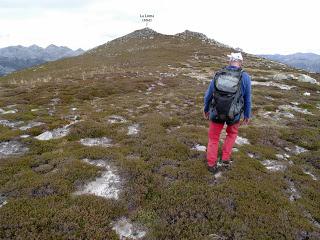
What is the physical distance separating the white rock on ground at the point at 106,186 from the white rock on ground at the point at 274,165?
7204 millimetres

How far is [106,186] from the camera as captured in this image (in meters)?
11.2

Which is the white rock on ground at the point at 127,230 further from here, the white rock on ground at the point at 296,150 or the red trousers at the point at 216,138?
the white rock on ground at the point at 296,150

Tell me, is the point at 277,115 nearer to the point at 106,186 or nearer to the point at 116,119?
the point at 116,119

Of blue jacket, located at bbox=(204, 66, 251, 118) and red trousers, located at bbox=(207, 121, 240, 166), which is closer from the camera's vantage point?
blue jacket, located at bbox=(204, 66, 251, 118)

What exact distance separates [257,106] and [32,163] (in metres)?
20.7

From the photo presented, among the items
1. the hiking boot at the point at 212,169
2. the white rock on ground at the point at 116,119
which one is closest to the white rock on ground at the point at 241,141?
the hiking boot at the point at 212,169

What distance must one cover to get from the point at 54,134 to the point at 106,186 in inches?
301

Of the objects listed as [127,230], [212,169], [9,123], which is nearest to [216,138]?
[212,169]

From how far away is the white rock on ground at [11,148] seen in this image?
47.5ft

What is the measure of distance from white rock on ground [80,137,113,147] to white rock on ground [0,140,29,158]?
2.93 meters

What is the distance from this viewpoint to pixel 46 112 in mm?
23281

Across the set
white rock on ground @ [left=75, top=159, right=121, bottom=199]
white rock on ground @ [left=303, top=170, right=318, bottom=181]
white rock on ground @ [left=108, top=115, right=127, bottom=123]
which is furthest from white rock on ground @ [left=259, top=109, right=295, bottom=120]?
white rock on ground @ [left=75, top=159, right=121, bottom=199]

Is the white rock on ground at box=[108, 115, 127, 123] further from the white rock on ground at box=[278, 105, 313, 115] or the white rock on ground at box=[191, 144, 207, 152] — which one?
the white rock on ground at box=[278, 105, 313, 115]

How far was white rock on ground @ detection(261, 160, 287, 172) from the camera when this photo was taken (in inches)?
544
